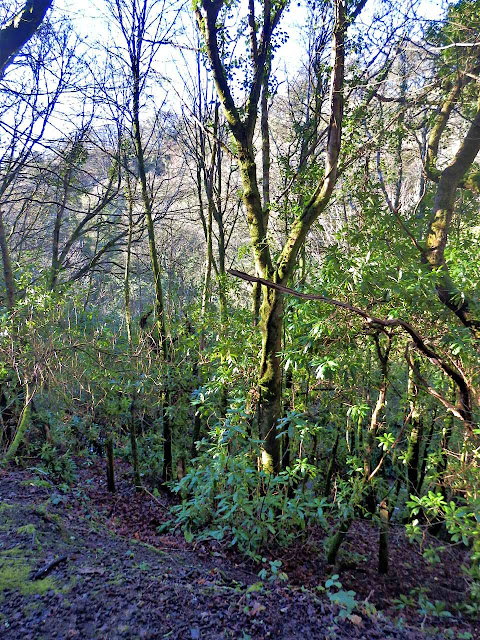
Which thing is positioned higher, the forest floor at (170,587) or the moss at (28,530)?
the moss at (28,530)

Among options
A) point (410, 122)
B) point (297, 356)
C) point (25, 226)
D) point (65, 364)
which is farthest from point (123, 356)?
point (25, 226)

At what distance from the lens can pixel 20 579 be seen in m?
2.74

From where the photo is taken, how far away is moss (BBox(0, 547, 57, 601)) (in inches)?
104

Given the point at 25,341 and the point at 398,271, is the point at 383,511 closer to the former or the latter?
the point at 398,271

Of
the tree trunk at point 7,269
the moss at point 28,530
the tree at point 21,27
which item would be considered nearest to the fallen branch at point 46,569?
the moss at point 28,530

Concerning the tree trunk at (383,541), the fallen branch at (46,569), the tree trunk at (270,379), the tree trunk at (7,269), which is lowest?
the tree trunk at (383,541)

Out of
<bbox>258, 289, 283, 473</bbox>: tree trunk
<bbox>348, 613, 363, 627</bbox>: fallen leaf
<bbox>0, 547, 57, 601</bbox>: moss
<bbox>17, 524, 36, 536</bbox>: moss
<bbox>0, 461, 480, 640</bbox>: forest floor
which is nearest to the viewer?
<bbox>0, 461, 480, 640</bbox>: forest floor

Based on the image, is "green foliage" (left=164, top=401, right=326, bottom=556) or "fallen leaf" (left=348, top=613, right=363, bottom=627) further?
"green foliage" (left=164, top=401, right=326, bottom=556)

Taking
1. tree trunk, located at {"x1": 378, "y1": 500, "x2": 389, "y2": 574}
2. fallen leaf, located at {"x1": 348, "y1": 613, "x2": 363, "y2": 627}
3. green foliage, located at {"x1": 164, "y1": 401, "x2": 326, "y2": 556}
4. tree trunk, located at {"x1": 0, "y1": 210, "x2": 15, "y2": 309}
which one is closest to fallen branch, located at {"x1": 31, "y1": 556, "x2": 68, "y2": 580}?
green foliage, located at {"x1": 164, "y1": 401, "x2": 326, "y2": 556}

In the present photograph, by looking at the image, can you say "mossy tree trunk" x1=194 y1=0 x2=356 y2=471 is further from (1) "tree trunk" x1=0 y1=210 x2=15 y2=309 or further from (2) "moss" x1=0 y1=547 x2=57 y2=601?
(1) "tree trunk" x1=0 y1=210 x2=15 y2=309

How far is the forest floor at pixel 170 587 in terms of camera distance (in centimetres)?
251

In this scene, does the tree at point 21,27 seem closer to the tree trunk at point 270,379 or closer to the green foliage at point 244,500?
the tree trunk at point 270,379

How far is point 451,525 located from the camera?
2.99m

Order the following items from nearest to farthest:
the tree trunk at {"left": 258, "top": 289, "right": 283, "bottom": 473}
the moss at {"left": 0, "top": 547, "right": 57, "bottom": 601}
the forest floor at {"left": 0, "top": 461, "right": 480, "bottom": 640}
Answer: the forest floor at {"left": 0, "top": 461, "right": 480, "bottom": 640}, the moss at {"left": 0, "top": 547, "right": 57, "bottom": 601}, the tree trunk at {"left": 258, "top": 289, "right": 283, "bottom": 473}
